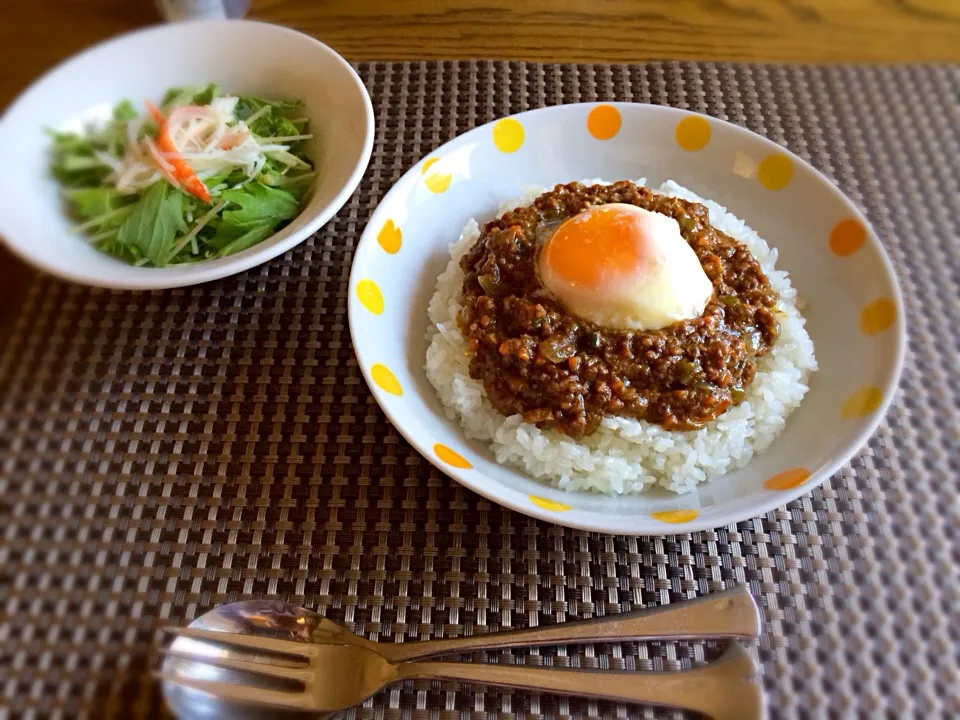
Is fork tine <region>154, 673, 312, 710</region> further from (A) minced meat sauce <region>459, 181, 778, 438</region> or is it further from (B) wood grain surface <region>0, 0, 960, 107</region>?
(B) wood grain surface <region>0, 0, 960, 107</region>

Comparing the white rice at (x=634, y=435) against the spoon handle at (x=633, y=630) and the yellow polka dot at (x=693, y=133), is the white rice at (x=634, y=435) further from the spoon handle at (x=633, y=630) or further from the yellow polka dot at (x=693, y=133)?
the yellow polka dot at (x=693, y=133)

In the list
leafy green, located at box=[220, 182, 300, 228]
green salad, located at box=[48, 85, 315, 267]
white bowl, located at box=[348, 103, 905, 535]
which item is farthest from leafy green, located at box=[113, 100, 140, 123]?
white bowl, located at box=[348, 103, 905, 535]

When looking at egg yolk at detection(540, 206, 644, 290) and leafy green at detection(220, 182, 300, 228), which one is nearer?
egg yolk at detection(540, 206, 644, 290)

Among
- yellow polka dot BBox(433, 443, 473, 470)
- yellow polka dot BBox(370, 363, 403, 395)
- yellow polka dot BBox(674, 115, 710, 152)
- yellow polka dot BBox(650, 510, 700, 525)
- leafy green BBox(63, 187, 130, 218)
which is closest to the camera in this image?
yellow polka dot BBox(650, 510, 700, 525)

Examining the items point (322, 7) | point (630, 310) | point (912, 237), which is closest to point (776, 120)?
point (912, 237)

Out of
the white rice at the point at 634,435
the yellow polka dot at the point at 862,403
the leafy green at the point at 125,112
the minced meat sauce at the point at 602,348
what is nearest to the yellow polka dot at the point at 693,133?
the minced meat sauce at the point at 602,348

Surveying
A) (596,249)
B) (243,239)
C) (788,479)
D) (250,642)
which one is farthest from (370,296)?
(788,479)
